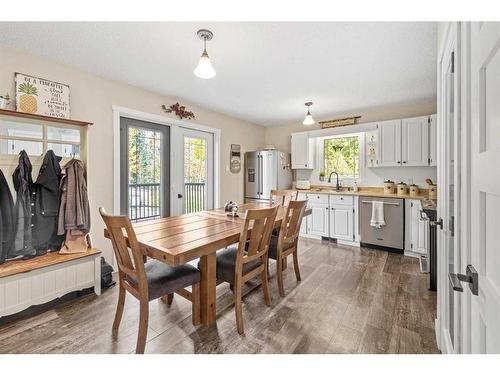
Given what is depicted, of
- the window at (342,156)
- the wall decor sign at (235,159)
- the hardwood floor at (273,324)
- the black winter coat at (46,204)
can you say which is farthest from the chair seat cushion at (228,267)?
the window at (342,156)

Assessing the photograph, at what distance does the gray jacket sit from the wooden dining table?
651 mm

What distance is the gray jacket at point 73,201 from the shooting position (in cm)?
227

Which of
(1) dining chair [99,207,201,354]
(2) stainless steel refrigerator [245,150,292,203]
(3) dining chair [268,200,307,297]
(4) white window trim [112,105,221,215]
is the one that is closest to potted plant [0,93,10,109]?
(4) white window trim [112,105,221,215]

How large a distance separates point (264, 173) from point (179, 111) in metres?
1.98

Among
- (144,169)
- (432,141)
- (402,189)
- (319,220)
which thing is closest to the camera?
(144,169)

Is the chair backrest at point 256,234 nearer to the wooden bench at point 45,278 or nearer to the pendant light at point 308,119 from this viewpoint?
the wooden bench at point 45,278

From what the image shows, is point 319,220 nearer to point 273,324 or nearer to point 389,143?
point 389,143

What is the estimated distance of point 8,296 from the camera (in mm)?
1886

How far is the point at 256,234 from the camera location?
6.32ft

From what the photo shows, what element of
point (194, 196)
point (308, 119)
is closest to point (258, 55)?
point (308, 119)

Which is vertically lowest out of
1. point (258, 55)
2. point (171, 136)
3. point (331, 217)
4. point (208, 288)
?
point (208, 288)

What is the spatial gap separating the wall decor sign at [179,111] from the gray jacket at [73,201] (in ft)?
5.02

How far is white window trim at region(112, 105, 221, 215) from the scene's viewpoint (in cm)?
296

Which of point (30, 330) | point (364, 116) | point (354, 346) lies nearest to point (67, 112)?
point (30, 330)
